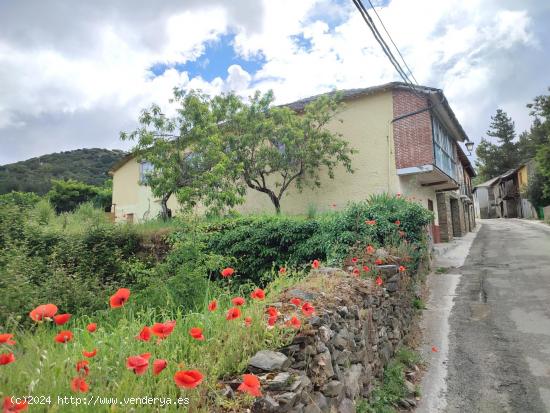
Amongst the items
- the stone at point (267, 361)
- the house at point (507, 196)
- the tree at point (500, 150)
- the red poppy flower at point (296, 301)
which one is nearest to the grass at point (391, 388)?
the red poppy flower at point (296, 301)

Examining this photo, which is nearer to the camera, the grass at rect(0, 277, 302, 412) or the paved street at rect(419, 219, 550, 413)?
the grass at rect(0, 277, 302, 412)

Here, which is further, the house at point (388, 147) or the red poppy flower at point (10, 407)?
the house at point (388, 147)

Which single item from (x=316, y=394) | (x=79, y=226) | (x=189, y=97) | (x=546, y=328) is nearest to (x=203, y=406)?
(x=316, y=394)

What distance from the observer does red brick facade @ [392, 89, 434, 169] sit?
12125 millimetres

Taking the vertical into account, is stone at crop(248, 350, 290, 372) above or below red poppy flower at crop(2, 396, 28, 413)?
below

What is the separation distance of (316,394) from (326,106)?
1173 cm

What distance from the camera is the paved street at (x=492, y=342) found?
425cm

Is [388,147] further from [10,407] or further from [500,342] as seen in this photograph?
[10,407]

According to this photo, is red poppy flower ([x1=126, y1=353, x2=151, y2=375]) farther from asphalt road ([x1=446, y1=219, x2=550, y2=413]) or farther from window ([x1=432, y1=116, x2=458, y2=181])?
window ([x1=432, y1=116, x2=458, y2=181])

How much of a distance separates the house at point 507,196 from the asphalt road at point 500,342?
30270 millimetres

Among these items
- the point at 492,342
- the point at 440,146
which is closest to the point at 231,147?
the point at 440,146

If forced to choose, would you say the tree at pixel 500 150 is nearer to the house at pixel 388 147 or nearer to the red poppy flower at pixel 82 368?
the house at pixel 388 147

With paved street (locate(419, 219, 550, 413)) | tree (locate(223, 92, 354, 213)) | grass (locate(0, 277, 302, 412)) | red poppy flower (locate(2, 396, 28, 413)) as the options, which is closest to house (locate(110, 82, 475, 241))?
tree (locate(223, 92, 354, 213))

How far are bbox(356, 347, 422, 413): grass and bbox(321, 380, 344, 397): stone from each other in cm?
67
